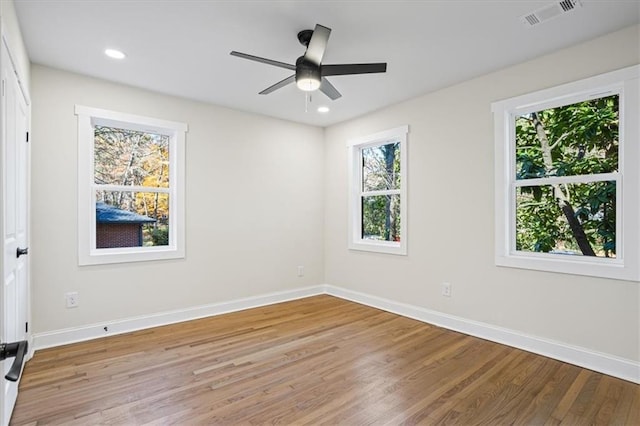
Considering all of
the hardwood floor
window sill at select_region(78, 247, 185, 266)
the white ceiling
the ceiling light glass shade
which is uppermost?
the white ceiling

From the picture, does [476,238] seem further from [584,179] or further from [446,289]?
[584,179]

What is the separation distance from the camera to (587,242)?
2854 millimetres

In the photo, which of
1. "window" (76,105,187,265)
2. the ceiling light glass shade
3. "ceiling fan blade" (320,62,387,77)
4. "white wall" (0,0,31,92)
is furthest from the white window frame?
"white wall" (0,0,31,92)

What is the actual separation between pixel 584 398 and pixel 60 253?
4.34 metres

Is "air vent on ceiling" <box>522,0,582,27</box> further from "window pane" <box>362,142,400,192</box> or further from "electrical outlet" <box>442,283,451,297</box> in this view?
"electrical outlet" <box>442,283,451,297</box>

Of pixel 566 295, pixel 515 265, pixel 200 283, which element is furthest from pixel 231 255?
pixel 566 295

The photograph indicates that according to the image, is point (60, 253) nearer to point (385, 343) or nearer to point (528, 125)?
point (385, 343)

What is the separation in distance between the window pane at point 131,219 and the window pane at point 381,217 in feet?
8.38

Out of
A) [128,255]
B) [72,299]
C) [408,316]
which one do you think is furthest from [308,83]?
[72,299]

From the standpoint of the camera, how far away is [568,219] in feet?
9.73

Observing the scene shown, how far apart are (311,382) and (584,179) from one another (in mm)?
2695

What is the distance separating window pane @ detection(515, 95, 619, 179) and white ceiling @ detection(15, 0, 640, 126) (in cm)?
55

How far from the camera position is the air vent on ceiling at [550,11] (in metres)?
2.26

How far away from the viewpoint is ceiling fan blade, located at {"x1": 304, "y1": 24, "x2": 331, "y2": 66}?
86.7 inches
